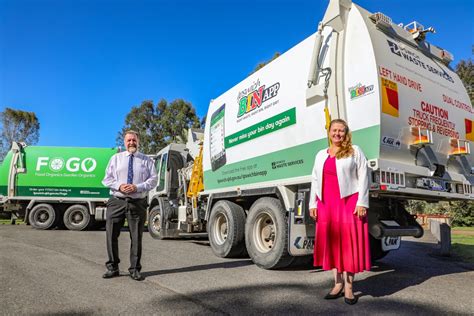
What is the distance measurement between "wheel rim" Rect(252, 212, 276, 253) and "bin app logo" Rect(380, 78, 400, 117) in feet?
7.72

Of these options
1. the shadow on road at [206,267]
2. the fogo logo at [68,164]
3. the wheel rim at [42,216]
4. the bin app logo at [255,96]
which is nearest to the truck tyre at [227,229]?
the shadow on road at [206,267]

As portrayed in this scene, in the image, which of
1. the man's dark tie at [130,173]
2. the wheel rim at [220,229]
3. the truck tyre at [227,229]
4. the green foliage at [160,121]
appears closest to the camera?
the man's dark tie at [130,173]

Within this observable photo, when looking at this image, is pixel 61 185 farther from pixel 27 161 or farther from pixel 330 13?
pixel 330 13

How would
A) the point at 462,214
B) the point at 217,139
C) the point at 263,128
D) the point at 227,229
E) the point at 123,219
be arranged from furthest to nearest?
1. the point at 462,214
2. the point at 217,139
3. the point at 227,229
4. the point at 263,128
5. the point at 123,219

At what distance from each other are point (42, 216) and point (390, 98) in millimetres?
13411

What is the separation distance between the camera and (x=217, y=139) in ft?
25.3

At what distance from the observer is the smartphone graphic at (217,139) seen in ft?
24.6

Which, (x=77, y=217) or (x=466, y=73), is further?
(x=466, y=73)

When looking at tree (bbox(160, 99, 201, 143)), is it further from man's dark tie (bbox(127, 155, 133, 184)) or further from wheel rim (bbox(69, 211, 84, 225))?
man's dark tie (bbox(127, 155, 133, 184))

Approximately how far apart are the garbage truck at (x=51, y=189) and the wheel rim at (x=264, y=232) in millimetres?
9402

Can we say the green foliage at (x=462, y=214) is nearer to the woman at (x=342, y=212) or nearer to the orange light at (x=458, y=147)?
the orange light at (x=458, y=147)

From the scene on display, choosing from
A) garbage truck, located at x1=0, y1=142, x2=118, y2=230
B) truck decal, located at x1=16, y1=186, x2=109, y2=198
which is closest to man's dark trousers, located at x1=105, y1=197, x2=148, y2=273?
garbage truck, located at x1=0, y1=142, x2=118, y2=230

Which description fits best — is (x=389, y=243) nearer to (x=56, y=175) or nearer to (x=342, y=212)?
(x=342, y=212)

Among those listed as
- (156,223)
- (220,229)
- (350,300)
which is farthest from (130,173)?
(156,223)
